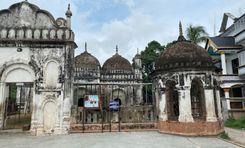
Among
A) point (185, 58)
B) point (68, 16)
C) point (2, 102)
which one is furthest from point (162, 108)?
point (2, 102)

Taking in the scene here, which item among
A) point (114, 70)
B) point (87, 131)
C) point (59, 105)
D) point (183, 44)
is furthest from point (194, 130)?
point (114, 70)

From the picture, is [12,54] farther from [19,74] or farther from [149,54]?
[149,54]

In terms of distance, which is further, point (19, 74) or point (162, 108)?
point (19, 74)

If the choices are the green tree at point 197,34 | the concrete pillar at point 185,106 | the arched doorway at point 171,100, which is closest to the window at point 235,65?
the green tree at point 197,34

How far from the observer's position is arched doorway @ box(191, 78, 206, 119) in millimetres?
10818

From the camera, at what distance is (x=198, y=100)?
11.5 meters

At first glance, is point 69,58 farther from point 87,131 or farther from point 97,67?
point 97,67

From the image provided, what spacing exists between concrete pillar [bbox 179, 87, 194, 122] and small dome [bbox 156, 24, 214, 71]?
122 cm

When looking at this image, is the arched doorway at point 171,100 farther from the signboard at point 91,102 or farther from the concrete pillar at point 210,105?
the signboard at point 91,102

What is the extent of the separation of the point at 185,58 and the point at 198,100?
8.44 ft

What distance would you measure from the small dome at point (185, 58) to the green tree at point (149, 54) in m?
21.0

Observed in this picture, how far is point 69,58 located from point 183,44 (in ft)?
20.6

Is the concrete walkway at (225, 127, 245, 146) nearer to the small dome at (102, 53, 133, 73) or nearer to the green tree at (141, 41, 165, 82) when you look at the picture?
the small dome at (102, 53, 133, 73)

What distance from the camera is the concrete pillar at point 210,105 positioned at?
10.1 meters
